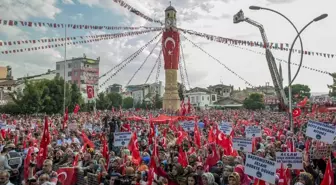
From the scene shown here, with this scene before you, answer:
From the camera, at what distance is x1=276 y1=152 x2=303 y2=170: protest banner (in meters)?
9.02

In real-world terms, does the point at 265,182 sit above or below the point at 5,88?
below

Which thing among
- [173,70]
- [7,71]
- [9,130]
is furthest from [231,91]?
[9,130]

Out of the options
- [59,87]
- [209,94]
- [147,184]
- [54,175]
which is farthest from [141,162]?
[209,94]

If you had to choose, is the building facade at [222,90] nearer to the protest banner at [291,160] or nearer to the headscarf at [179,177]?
the protest banner at [291,160]

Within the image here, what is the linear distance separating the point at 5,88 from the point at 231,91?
7700cm

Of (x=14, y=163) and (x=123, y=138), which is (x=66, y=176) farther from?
(x=123, y=138)

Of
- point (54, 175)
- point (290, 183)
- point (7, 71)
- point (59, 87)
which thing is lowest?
point (290, 183)

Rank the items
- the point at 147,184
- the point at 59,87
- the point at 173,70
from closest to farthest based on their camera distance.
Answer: the point at 147,184 < the point at 173,70 < the point at 59,87

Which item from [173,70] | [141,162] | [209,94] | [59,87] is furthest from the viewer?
[209,94]

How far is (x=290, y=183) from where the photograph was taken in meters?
9.03

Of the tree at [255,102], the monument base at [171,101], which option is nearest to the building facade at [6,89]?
the monument base at [171,101]

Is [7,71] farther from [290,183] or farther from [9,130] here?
[290,183]

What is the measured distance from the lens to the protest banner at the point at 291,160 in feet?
29.6

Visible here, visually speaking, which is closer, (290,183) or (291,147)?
(290,183)
